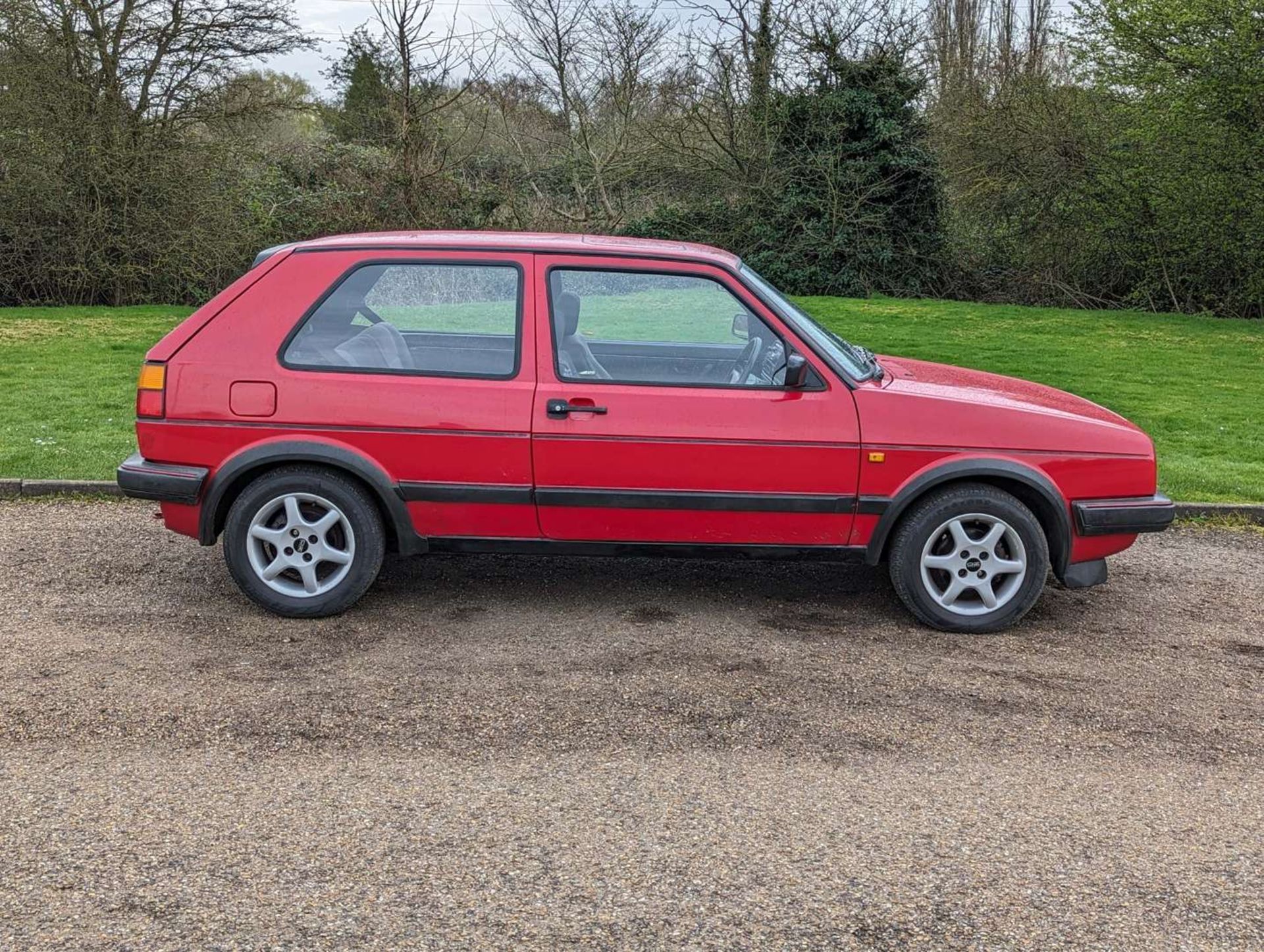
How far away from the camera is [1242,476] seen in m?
8.74

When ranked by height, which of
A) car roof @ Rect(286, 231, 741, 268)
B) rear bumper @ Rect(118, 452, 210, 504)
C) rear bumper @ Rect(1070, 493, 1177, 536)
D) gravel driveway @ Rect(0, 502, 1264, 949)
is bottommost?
gravel driveway @ Rect(0, 502, 1264, 949)

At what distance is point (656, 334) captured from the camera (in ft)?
18.3

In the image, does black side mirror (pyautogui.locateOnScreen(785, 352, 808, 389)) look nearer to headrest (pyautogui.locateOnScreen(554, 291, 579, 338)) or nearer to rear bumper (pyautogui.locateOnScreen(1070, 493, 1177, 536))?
headrest (pyautogui.locateOnScreen(554, 291, 579, 338))

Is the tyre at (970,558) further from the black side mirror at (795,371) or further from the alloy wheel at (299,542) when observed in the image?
the alloy wheel at (299,542)

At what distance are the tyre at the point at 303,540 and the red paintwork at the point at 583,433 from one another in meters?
0.19

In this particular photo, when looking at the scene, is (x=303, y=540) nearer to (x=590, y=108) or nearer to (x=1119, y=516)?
(x=1119, y=516)

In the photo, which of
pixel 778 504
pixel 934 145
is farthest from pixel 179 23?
pixel 778 504

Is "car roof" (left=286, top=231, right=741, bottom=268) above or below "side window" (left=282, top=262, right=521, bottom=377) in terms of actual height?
above

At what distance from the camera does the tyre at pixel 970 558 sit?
5.30 metres

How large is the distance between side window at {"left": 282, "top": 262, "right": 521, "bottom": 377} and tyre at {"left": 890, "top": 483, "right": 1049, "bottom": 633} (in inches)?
76.4

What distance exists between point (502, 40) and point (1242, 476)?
19313 mm

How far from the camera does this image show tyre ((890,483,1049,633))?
530 centimetres

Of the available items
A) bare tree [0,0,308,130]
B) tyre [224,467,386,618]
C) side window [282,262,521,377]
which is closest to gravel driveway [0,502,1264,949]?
tyre [224,467,386,618]

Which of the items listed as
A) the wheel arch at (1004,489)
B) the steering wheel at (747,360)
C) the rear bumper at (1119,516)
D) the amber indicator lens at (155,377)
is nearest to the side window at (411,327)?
the amber indicator lens at (155,377)
